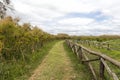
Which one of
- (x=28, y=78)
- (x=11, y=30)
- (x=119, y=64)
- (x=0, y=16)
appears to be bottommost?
(x=28, y=78)

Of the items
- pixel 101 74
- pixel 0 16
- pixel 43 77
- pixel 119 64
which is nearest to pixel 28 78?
pixel 43 77

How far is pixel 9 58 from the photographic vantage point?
12.0m

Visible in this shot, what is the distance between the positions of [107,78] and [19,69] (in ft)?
16.0

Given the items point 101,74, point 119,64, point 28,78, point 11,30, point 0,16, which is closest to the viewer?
point 119,64

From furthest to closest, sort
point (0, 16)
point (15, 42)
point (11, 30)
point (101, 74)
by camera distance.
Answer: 1. point (0, 16)
2. point (15, 42)
3. point (11, 30)
4. point (101, 74)

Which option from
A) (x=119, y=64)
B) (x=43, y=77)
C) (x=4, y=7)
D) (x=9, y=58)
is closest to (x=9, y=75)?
(x=43, y=77)

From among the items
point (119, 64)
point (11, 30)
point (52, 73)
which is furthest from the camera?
point (11, 30)

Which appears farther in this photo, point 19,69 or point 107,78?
point 19,69

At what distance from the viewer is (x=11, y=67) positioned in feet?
33.1

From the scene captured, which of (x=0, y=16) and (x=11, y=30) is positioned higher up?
(x=0, y=16)

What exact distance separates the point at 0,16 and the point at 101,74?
967 cm

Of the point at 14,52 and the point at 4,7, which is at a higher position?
the point at 4,7

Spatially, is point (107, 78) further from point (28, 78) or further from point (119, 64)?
point (28, 78)

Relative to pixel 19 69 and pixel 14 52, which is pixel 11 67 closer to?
pixel 19 69
